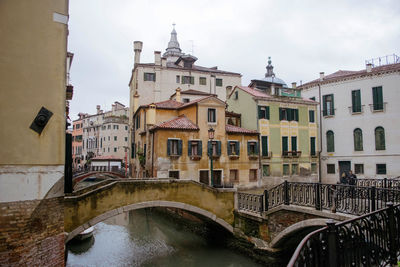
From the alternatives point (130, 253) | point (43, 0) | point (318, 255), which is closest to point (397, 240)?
point (318, 255)

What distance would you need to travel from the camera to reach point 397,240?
5.35 metres

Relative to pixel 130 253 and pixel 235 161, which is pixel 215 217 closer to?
pixel 130 253

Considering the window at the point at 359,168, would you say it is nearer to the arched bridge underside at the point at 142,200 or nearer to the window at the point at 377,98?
the window at the point at 377,98

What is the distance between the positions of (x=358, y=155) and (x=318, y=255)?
1011 inches

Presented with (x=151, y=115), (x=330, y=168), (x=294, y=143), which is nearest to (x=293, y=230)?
(x=151, y=115)

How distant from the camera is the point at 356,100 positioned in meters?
26.8

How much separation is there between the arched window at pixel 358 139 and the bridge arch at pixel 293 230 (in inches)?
698

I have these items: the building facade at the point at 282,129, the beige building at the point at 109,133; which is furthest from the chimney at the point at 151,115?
the beige building at the point at 109,133

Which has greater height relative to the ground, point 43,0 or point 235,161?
point 43,0

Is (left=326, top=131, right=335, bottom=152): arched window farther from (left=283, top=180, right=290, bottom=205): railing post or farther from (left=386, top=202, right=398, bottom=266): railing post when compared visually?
(left=386, top=202, right=398, bottom=266): railing post

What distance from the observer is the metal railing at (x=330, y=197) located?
329 inches

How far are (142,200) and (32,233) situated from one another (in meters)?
7.07

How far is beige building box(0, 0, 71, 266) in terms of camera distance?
5.75 m

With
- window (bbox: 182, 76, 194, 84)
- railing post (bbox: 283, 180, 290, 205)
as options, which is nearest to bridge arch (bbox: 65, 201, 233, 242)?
railing post (bbox: 283, 180, 290, 205)
